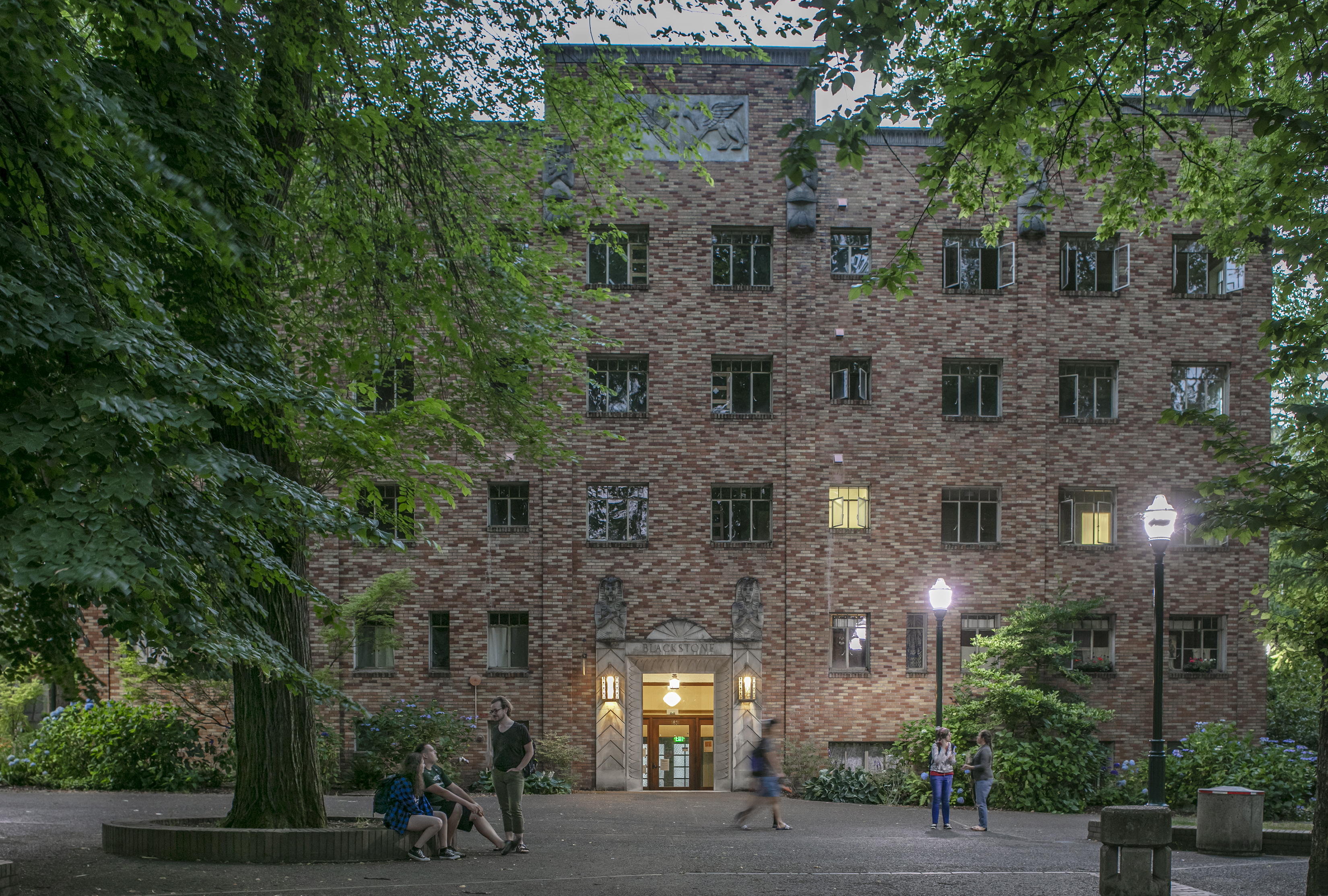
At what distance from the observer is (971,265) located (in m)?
27.2

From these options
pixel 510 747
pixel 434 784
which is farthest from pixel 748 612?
pixel 434 784

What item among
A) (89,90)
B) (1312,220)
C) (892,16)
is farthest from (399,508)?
(1312,220)

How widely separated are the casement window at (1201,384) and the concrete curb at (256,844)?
2179 centimetres

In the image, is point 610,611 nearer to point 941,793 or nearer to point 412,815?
point 941,793

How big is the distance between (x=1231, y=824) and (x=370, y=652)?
1758cm

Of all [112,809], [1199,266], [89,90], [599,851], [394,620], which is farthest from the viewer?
[1199,266]

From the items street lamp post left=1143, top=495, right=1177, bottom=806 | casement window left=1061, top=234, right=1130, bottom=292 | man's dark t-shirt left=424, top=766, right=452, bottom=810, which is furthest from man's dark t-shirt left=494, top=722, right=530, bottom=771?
casement window left=1061, top=234, right=1130, bottom=292

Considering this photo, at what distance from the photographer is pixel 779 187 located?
1057 inches

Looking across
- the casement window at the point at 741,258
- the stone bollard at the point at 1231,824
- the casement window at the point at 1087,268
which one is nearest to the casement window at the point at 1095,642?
the casement window at the point at 1087,268

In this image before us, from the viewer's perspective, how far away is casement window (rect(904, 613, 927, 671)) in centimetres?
2609

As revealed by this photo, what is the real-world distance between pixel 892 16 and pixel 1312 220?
5239 millimetres

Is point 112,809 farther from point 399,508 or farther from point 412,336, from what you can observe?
point 412,336

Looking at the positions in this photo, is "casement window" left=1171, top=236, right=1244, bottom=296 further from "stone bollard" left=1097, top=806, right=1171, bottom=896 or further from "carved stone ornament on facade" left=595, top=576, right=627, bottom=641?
"stone bollard" left=1097, top=806, right=1171, bottom=896

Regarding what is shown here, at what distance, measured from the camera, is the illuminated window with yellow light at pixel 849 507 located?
1043 inches
